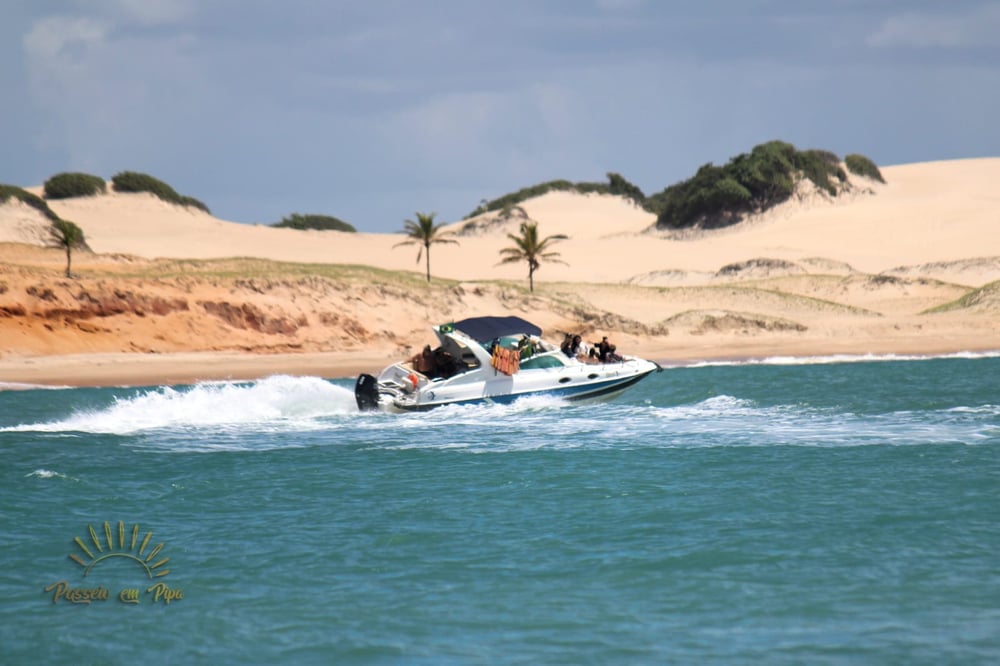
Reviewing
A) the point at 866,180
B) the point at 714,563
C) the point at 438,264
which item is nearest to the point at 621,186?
the point at 866,180

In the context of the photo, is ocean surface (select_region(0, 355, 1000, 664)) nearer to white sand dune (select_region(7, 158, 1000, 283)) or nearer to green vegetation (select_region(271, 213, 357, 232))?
white sand dune (select_region(7, 158, 1000, 283))

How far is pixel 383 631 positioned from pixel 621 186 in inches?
5161

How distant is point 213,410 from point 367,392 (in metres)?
4.09

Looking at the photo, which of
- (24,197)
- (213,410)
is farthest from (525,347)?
(24,197)

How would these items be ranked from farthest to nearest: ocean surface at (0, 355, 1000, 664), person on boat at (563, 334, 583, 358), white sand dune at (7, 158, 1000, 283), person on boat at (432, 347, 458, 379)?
white sand dune at (7, 158, 1000, 283), person on boat at (563, 334, 583, 358), person on boat at (432, 347, 458, 379), ocean surface at (0, 355, 1000, 664)

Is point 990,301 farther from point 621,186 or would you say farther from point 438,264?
point 621,186

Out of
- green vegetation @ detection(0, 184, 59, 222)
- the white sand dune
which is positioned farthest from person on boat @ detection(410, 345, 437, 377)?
green vegetation @ detection(0, 184, 59, 222)

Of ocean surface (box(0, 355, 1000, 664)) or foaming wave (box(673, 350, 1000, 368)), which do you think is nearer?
ocean surface (box(0, 355, 1000, 664))

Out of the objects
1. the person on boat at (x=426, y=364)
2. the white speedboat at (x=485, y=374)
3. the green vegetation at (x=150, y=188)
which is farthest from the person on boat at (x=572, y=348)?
the green vegetation at (x=150, y=188)

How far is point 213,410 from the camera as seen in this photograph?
2862cm

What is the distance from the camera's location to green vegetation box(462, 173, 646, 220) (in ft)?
446

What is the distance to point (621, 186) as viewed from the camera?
139250 millimetres

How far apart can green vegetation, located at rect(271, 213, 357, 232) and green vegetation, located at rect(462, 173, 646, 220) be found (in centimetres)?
1864

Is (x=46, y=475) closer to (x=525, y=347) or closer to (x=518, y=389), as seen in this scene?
(x=518, y=389)
